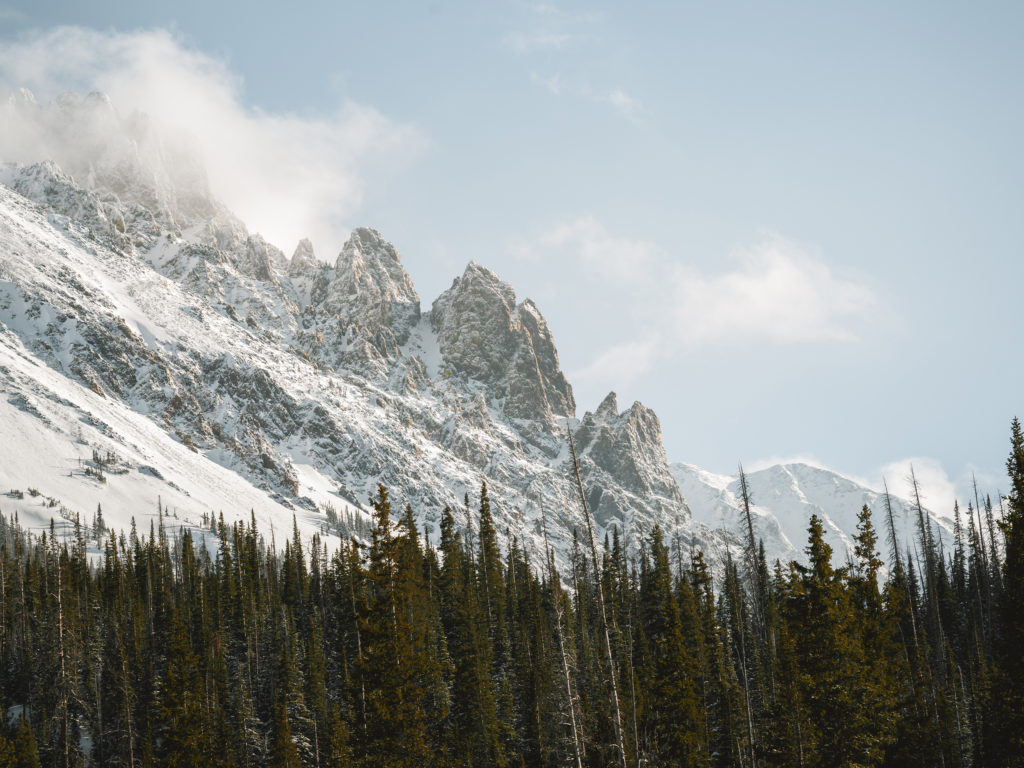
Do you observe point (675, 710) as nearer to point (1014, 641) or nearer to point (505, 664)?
point (1014, 641)

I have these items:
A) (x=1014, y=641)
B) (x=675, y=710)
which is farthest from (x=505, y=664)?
(x=1014, y=641)

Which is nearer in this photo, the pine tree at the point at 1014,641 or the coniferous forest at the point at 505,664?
the pine tree at the point at 1014,641

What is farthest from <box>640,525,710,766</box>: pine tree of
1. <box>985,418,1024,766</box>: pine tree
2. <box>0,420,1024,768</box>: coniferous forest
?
<box>985,418,1024,766</box>: pine tree

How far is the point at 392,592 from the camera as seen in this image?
113 feet

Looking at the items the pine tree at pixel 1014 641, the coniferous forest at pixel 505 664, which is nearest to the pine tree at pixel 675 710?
the coniferous forest at pixel 505 664

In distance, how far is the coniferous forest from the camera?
33.5 m

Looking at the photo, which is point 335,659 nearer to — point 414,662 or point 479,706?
point 479,706

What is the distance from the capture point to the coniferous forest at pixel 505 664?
33531 mm

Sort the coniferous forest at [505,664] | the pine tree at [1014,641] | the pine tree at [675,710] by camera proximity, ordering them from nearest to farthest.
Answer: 1. the pine tree at [1014,641]
2. the coniferous forest at [505,664]
3. the pine tree at [675,710]

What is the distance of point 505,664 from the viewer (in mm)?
70875

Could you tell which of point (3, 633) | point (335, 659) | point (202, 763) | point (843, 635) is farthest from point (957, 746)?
point (3, 633)

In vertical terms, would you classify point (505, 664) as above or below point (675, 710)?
above

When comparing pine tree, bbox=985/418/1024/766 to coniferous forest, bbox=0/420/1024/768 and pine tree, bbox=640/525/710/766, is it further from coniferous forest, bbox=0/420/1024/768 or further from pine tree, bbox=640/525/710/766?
pine tree, bbox=640/525/710/766

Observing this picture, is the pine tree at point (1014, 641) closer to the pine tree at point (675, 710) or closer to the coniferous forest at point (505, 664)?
the coniferous forest at point (505, 664)
